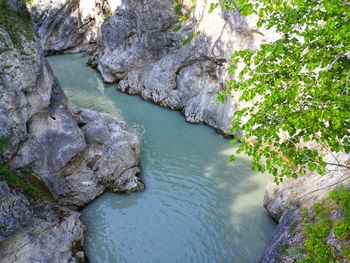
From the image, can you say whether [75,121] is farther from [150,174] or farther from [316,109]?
[316,109]

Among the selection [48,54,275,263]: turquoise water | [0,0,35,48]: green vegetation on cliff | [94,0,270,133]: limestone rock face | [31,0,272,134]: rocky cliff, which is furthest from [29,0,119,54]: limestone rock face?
[0,0,35,48]: green vegetation on cliff

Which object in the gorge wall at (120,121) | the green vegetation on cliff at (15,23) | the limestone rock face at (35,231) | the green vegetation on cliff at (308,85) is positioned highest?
the green vegetation on cliff at (308,85)

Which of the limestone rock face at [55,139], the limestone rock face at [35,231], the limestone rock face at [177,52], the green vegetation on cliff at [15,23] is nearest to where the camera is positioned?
the limestone rock face at [35,231]

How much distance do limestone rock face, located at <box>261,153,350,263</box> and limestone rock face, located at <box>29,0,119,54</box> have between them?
1749 inches

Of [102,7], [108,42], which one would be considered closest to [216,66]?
[108,42]

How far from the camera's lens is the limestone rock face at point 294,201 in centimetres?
992

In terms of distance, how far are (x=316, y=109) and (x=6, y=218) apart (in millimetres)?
10093

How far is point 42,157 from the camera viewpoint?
592 inches

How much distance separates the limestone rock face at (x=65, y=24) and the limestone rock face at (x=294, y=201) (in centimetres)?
4443

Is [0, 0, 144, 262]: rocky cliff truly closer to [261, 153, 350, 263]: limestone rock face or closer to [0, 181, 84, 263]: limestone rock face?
[0, 181, 84, 263]: limestone rock face

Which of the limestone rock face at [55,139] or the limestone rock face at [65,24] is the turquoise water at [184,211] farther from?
the limestone rock face at [65,24]

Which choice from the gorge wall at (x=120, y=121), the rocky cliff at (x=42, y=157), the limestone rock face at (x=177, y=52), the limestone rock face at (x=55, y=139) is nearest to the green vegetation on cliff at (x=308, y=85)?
the gorge wall at (x=120, y=121)

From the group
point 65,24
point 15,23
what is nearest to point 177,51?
point 15,23

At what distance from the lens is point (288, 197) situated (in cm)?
1355
